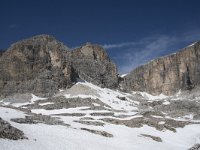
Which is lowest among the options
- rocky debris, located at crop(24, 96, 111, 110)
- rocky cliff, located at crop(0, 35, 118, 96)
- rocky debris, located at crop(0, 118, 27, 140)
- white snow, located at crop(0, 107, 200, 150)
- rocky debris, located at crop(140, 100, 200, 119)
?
white snow, located at crop(0, 107, 200, 150)

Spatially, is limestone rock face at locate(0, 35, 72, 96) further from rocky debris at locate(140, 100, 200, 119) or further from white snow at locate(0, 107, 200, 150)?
white snow at locate(0, 107, 200, 150)

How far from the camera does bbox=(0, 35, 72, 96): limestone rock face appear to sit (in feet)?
434

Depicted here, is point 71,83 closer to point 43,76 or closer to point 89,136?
point 43,76

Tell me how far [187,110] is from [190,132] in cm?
4417

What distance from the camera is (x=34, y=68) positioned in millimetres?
142250

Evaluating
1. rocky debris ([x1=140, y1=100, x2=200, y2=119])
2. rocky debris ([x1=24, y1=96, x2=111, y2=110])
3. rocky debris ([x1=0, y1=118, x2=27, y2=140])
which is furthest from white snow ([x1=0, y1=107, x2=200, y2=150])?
rocky debris ([x1=140, y1=100, x2=200, y2=119])

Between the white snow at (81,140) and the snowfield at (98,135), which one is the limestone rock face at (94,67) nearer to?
the snowfield at (98,135)

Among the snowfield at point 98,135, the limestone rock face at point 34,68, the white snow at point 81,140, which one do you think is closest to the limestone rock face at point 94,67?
the limestone rock face at point 34,68

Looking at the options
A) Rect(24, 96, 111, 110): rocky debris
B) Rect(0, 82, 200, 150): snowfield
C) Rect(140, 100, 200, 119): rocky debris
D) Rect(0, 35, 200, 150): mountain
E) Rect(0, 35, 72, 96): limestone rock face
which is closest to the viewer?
Rect(0, 82, 200, 150): snowfield

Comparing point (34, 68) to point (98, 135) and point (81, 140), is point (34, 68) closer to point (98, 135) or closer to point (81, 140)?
point (98, 135)

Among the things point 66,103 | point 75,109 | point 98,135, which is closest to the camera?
point 98,135

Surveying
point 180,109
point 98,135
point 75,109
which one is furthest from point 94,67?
point 98,135

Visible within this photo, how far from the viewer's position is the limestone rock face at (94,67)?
6363 inches

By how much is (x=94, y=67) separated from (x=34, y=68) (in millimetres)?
39159
